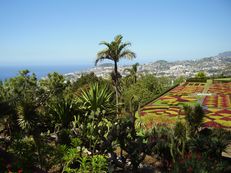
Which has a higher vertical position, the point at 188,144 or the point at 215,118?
the point at 188,144

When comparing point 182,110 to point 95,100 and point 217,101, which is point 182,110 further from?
point 95,100

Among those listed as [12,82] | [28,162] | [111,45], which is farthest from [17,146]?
[12,82]

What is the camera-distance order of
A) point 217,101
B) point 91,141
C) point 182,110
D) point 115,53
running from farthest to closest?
point 217,101 → point 182,110 → point 115,53 → point 91,141

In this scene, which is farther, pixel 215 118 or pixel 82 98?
pixel 215 118

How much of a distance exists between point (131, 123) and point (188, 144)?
341 centimetres

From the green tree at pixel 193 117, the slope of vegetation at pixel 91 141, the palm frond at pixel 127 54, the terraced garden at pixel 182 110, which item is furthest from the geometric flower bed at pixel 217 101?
the slope of vegetation at pixel 91 141

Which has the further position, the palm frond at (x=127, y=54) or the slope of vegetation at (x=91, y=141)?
the palm frond at (x=127, y=54)

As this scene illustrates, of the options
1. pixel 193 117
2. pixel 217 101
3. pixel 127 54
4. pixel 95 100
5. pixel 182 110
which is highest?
pixel 127 54

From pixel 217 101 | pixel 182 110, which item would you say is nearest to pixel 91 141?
pixel 182 110

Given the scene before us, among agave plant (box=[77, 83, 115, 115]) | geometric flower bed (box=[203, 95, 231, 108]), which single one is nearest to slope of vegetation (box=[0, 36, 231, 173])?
agave plant (box=[77, 83, 115, 115])

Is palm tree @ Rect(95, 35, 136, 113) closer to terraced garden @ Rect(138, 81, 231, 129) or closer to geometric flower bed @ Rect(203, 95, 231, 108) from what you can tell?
terraced garden @ Rect(138, 81, 231, 129)

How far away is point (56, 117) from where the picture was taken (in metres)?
11.7

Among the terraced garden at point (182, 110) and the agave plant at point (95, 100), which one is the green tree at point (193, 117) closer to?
the agave plant at point (95, 100)

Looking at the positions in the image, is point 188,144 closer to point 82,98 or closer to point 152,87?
point 82,98
